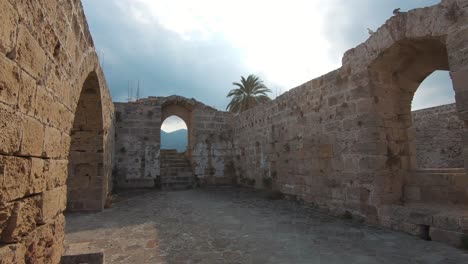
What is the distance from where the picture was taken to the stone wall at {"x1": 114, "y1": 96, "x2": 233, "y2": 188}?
12141mm

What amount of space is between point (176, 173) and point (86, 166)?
5.96 m

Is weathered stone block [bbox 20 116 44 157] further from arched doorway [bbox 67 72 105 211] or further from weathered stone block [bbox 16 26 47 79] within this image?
arched doorway [bbox 67 72 105 211]

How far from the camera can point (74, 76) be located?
3.38m

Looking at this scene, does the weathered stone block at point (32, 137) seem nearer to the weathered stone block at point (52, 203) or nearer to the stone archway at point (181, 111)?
the weathered stone block at point (52, 203)

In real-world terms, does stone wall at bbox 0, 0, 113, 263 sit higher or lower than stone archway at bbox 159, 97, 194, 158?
lower

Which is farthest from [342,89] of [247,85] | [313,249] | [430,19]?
[247,85]

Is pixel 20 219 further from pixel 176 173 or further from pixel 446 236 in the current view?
pixel 176 173

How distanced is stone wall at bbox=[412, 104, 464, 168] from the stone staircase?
9.46 m

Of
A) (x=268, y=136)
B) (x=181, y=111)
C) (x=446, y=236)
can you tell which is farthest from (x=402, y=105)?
(x=181, y=111)

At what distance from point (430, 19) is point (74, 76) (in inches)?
204

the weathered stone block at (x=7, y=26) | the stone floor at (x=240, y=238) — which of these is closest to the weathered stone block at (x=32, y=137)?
the weathered stone block at (x=7, y=26)

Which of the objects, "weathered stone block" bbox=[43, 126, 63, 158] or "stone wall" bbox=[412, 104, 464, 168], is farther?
"stone wall" bbox=[412, 104, 464, 168]

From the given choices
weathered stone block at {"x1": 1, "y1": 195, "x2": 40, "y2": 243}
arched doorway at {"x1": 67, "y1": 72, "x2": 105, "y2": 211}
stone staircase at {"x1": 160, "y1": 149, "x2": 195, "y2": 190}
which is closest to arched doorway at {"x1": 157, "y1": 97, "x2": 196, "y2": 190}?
stone staircase at {"x1": 160, "y1": 149, "x2": 195, "y2": 190}

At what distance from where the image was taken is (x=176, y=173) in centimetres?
1302
